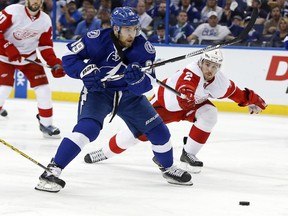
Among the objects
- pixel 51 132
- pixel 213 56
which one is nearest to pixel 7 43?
pixel 51 132

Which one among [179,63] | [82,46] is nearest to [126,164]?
[82,46]

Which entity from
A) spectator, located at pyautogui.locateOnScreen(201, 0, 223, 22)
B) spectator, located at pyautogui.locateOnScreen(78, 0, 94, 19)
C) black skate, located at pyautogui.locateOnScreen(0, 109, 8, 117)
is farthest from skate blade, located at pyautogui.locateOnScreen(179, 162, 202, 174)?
spectator, located at pyautogui.locateOnScreen(78, 0, 94, 19)

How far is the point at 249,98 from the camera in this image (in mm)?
4484

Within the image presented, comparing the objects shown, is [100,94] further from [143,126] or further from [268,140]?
[268,140]

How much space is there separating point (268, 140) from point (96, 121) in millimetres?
2444

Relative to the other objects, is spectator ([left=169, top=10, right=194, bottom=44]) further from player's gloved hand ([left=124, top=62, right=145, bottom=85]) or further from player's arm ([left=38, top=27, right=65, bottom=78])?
player's gloved hand ([left=124, top=62, right=145, bottom=85])

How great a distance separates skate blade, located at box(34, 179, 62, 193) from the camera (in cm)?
375

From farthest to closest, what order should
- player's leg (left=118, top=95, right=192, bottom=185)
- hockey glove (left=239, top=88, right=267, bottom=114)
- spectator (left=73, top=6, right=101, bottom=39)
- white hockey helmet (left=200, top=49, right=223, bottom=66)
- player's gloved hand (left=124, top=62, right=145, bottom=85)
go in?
spectator (left=73, top=6, right=101, bottom=39) < hockey glove (left=239, top=88, right=267, bottom=114) < white hockey helmet (left=200, top=49, right=223, bottom=66) < player's leg (left=118, top=95, right=192, bottom=185) < player's gloved hand (left=124, top=62, right=145, bottom=85)

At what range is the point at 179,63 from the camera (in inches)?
306

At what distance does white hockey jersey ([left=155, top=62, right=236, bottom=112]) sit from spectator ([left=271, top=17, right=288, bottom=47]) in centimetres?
309

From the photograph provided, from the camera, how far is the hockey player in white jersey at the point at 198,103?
4402 mm

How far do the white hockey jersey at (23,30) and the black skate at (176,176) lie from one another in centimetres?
204

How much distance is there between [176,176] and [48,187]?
2.36ft

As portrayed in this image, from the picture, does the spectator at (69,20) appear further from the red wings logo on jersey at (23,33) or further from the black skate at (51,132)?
the black skate at (51,132)
